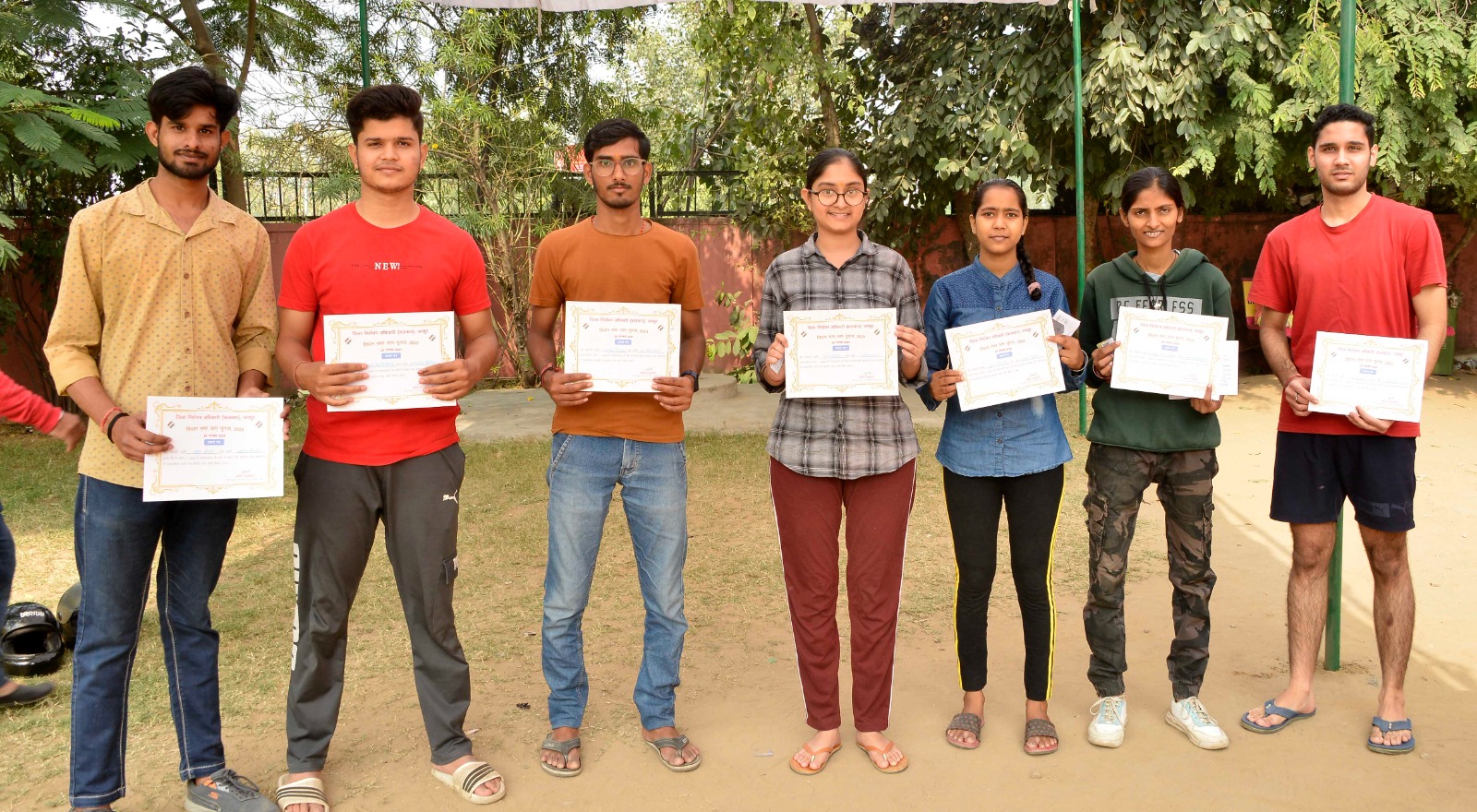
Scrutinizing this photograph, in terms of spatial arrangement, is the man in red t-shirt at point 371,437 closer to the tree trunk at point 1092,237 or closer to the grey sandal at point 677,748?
the grey sandal at point 677,748

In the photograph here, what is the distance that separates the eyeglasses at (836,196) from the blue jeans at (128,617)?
1947mm

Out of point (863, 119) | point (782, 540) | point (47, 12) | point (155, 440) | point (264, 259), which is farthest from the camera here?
point (863, 119)

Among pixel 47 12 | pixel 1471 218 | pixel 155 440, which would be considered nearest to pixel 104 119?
pixel 47 12

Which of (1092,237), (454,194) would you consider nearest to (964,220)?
(1092,237)

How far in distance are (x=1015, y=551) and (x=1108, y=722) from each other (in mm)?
704

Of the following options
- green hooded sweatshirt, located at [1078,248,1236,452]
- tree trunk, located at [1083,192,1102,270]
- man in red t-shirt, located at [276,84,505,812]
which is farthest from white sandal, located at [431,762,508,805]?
tree trunk, located at [1083,192,1102,270]

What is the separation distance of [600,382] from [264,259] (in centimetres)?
106

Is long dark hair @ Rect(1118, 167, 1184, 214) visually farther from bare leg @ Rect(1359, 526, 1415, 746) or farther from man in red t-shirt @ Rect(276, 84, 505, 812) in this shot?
man in red t-shirt @ Rect(276, 84, 505, 812)

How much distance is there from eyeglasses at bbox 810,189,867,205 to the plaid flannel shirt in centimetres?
15

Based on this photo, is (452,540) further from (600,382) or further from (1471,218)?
(1471,218)

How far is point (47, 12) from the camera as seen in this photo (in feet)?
26.6

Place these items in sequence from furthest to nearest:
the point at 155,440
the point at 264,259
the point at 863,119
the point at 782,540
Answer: the point at 863,119, the point at 782,540, the point at 264,259, the point at 155,440

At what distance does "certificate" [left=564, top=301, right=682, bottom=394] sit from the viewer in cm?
338

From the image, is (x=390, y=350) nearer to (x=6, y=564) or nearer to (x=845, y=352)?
(x=845, y=352)
